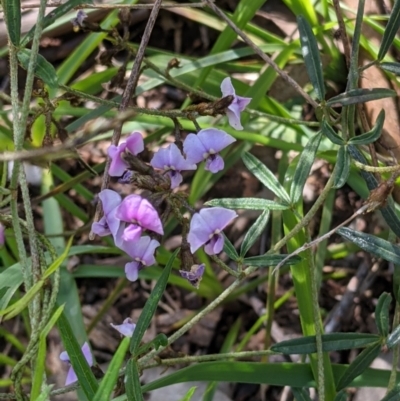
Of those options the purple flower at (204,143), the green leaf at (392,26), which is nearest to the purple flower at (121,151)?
the purple flower at (204,143)

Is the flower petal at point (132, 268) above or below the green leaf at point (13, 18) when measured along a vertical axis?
below

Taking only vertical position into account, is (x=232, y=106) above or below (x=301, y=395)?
above

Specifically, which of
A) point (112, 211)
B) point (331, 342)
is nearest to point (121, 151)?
point (112, 211)

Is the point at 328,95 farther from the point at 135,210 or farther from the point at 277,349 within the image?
the point at 135,210

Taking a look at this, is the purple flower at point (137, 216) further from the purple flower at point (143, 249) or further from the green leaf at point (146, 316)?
the green leaf at point (146, 316)

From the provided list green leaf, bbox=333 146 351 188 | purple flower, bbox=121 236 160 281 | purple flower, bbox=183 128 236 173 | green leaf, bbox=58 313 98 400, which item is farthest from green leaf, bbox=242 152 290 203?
green leaf, bbox=58 313 98 400

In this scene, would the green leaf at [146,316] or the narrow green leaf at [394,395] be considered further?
the narrow green leaf at [394,395]

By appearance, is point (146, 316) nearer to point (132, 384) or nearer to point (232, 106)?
point (132, 384)
